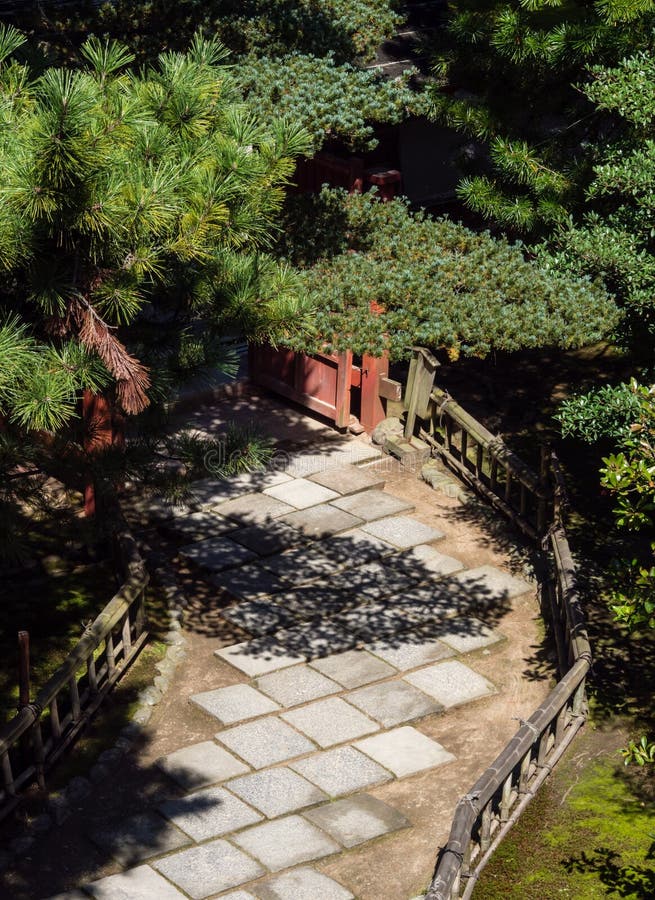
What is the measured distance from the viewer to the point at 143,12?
14.5 meters

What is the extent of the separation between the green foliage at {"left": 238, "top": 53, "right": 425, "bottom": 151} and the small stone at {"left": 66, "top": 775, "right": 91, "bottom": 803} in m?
6.70

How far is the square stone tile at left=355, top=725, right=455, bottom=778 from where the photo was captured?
10789 millimetres

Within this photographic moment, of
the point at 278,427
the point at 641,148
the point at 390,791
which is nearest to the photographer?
the point at 390,791

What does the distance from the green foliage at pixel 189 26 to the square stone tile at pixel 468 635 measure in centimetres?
675

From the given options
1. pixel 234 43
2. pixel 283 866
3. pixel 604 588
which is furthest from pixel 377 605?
pixel 234 43

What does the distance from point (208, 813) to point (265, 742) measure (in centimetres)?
113

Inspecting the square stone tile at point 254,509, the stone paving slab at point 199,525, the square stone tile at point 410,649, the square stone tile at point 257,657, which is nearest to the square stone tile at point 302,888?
the square stone tile at point 257,657

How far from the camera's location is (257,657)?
12406 mm

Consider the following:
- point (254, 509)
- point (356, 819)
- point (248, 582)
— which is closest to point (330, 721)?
point (356, 819)

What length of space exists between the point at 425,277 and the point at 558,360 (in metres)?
6.89

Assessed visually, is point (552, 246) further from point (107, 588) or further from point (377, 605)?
point (107, 588)

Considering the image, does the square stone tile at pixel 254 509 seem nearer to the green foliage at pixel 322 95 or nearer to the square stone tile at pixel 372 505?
the square stone tile at pixel 372 505

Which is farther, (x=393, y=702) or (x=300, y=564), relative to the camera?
(x=300, y=564)

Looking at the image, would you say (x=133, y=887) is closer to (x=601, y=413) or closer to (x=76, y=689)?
(x=76, y=689)
